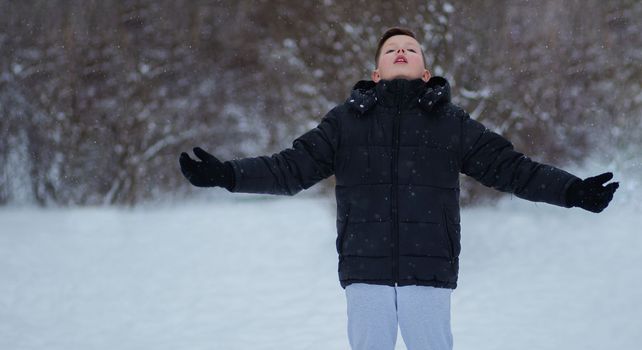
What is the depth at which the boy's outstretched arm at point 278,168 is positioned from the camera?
2.79 metres

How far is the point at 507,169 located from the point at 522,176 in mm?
60

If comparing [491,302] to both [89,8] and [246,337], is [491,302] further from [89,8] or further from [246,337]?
[89,8]

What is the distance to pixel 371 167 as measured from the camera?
9.46 feet

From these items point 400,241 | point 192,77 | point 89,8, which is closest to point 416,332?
point 400,241

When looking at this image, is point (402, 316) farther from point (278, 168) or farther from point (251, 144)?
point (251, 144)

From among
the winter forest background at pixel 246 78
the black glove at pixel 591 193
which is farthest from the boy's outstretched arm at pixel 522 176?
the winter forest background at pixel 246 78

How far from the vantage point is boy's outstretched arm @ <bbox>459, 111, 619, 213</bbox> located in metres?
2.76

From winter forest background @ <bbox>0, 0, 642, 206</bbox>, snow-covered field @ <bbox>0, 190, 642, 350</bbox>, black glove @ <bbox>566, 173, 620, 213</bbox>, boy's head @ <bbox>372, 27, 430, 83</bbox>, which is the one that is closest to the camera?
black glove @ <bbox>566, 173, 620, 213</bbox>

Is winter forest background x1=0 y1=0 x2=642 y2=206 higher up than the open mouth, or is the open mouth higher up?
winter forest background x1=0 y1=0 x2=642 y2=206

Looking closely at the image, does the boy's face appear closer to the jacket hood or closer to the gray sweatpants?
the jacket hood

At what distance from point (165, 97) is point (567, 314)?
5.44m

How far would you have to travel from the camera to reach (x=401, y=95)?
294 centimetres

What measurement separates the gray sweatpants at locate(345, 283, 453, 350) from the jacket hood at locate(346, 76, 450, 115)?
0.65 metres

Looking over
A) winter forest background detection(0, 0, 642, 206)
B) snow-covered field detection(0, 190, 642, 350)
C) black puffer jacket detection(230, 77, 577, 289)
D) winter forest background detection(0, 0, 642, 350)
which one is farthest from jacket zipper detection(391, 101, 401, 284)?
winter forest background detection(0, 0, 642, 206)
